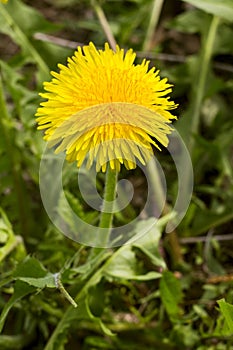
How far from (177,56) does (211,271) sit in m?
0.68

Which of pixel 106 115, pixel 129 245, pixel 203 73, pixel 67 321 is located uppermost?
pixel 203 73

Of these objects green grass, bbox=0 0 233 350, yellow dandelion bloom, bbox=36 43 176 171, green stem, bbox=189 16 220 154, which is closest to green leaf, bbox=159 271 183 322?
green grass, bbox=0 0 233 350

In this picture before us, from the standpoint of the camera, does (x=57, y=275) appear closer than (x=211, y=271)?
Yes

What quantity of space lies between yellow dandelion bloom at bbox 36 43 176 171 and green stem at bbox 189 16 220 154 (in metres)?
0.63

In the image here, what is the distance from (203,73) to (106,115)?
2.48 feet

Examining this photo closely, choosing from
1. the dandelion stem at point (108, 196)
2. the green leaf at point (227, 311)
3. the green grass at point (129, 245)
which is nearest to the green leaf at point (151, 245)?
the green grass at point (129, 245)

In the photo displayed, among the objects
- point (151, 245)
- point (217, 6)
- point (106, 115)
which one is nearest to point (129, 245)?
point (151, 245)

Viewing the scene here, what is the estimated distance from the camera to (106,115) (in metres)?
0.77

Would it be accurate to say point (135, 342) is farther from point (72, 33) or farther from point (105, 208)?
point (72, 33)

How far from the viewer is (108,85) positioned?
778 millimetres

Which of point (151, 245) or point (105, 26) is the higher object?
point (105, 26)

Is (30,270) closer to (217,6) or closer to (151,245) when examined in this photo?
(151,245)

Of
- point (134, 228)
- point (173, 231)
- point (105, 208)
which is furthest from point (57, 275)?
point (173, 231)

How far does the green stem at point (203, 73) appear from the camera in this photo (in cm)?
→ 142
